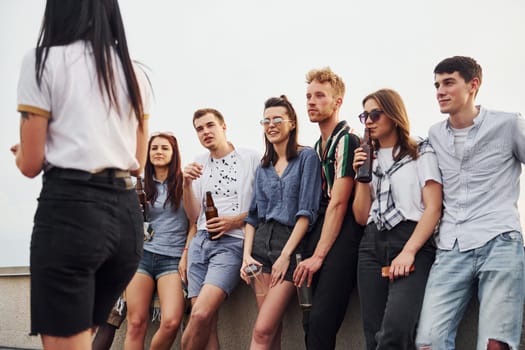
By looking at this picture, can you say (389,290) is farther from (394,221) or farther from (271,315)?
(271,315)

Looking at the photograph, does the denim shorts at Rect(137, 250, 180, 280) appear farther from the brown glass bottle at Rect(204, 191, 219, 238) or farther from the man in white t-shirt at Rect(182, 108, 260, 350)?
the brown glass bottle at Rect(204, 191, 219, 238)

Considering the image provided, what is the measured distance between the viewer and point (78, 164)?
83.6 inches

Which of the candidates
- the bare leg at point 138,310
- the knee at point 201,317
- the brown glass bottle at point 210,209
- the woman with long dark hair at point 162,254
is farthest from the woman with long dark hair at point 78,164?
the bare leg at point 138,310

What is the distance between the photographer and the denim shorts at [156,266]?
A: 16.7 ft

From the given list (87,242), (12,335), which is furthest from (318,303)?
(12,335)

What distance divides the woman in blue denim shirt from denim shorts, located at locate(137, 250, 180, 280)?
814 millimetres

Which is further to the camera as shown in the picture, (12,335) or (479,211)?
(12,335)

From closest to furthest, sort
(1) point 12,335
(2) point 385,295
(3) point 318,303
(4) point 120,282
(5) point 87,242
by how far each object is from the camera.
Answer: (5) point 87,242
(4) point 120,282
(2) point 385,295
(3) point 318,303
(1) point 12,335

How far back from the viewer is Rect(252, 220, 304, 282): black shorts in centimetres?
439

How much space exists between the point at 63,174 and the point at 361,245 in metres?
2.26

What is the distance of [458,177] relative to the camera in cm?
367

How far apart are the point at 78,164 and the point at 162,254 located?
307cm

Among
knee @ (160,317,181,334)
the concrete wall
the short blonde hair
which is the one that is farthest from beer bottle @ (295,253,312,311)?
the short blonde hair

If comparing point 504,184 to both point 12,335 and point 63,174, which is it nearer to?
point 63,174
